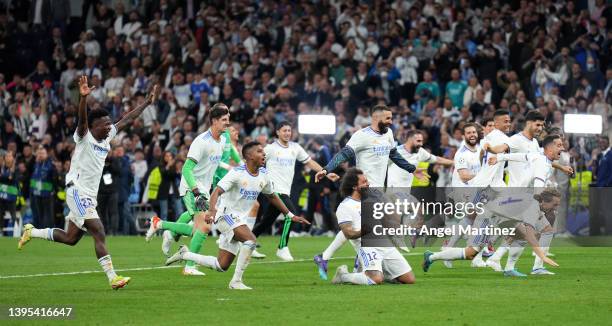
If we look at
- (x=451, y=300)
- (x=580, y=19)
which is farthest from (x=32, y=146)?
(x=451, y=300)

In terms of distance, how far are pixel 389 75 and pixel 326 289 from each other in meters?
16.8

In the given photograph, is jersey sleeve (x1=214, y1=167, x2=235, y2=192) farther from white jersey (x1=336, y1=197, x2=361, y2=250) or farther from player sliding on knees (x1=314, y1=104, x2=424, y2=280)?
player sliding on knees (x1=314, y1=104, x2=424, y2=280)

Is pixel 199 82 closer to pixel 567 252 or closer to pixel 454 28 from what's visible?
pixel 454 28

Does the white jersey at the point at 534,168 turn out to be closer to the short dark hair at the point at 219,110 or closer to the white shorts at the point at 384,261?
the white shorts at the point at 384,261

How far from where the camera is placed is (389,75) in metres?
30.7

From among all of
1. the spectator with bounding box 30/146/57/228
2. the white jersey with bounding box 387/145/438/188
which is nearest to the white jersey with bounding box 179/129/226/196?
the white jersey with bounding box 387/145/438/188

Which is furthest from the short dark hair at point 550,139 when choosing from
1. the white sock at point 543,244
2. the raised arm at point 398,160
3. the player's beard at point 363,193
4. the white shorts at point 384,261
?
the white shorts at point 384,261

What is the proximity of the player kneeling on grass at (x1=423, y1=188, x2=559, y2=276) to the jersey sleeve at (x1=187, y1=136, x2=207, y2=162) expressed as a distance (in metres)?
3.60

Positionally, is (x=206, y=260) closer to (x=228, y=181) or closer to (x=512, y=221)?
(x=228, y=181)

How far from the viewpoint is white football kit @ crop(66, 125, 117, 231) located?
14320 millimetres

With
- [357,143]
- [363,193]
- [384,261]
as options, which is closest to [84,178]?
[363,193]

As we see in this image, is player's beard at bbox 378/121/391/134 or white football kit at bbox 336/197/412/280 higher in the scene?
player's beard at bbox 378/121/391/134

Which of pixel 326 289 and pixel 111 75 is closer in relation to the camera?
pixel 326 289

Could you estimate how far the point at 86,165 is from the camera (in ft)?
47.5
